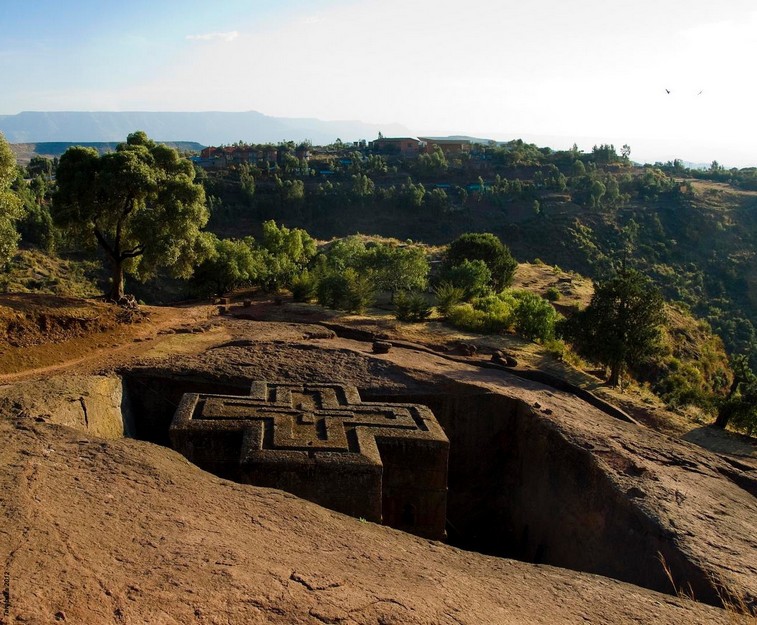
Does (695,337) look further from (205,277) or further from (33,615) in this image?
(33,615)

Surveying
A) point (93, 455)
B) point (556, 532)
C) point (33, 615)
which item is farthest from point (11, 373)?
point (556, 532)

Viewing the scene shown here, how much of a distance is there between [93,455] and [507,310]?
16471 millimetres

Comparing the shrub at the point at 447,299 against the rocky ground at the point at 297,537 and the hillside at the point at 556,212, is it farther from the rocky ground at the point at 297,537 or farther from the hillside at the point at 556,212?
the hillside at the point at 556,212

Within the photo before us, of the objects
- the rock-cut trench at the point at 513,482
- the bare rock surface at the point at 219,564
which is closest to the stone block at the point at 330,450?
the bare rock surface at the point at 219,564

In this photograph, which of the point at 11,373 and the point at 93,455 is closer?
the point at 93,455

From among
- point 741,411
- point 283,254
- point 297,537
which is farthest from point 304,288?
point 297,537

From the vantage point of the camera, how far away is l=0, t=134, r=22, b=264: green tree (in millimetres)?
14766

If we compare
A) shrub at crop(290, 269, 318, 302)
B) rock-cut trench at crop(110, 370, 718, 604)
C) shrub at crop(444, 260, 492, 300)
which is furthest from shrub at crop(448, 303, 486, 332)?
rock-cut trench at crop(110, 370, 718, 604)

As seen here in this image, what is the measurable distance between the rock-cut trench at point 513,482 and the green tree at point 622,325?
5970 mm

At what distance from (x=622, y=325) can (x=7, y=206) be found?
16280 millimetres

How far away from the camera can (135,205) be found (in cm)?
1853

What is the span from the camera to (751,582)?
7.50m

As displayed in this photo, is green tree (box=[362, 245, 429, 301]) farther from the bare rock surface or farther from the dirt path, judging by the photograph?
the bare rock surface

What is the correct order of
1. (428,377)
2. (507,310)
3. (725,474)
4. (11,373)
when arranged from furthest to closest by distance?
(507,310) < (428,377) < (11,373) < (725,474)
